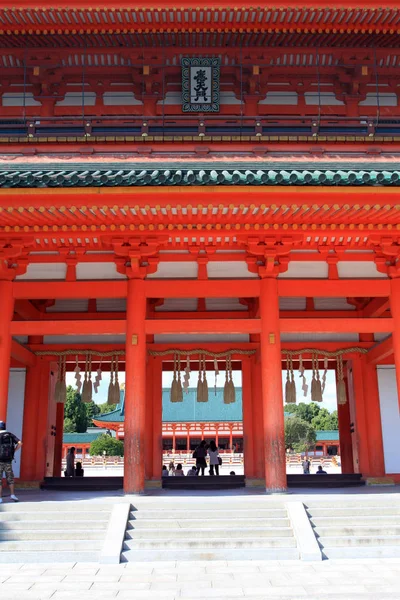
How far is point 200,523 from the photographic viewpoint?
763 cm

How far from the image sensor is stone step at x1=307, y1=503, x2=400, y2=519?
7.89 metres

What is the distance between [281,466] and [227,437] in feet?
103

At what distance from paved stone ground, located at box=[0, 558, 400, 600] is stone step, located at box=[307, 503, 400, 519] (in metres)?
1.06

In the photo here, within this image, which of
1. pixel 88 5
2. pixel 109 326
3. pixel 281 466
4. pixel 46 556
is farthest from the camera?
pixel 88 5

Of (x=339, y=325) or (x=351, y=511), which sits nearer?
(x=351, y=511)

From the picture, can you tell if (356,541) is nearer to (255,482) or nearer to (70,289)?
(255,482)

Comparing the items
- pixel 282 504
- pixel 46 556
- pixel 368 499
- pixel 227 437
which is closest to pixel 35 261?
pixel 46 556

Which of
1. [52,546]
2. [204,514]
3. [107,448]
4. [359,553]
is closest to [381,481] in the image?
[359,553]

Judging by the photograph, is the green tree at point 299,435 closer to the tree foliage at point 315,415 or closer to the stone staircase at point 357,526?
the tree foliage at point 315,415

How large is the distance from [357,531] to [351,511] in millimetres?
462

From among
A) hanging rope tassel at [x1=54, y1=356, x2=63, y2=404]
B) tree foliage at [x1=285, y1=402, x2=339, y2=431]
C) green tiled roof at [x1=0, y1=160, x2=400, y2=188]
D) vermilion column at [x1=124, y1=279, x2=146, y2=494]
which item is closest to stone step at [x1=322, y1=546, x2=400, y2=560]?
vermilion column at [x1=124, y1=279, x2=146, y2=494]

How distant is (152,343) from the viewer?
41.2 feet

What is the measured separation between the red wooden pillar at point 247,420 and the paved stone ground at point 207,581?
19.6ft

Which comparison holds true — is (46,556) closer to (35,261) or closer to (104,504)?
(104,504)
